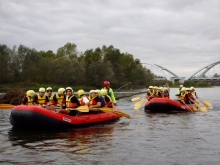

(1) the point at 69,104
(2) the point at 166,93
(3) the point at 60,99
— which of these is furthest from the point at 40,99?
(2) the point at 166,93

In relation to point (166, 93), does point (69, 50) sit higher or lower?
higher

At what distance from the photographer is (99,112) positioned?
1499cm

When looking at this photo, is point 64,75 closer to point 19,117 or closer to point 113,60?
point 113,60

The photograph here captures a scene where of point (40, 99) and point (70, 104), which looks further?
point (40, 99)

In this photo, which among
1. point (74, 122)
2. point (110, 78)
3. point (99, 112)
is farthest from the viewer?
point (110, 78)

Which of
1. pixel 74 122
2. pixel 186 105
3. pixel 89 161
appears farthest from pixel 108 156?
pixel 186 105

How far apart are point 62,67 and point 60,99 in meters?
45.7

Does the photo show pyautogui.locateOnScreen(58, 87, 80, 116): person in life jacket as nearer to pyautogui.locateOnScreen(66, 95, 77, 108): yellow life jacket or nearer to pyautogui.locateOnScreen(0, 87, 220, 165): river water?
pyautogui.locateOnScreen(66, 95, 77, 108): yellow life jacket

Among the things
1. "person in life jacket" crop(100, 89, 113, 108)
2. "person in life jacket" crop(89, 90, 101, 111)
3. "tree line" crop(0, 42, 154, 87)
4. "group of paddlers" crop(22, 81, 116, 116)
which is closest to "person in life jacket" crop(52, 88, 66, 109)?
"group of paddlers" crop(22, 81, 116, 116)

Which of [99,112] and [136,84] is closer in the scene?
[99,112]

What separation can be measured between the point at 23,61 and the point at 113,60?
25210 millimetres

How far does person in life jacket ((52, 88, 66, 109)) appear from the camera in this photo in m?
14.0

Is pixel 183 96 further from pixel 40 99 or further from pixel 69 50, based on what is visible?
pixel 69 50

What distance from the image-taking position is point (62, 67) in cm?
5953
